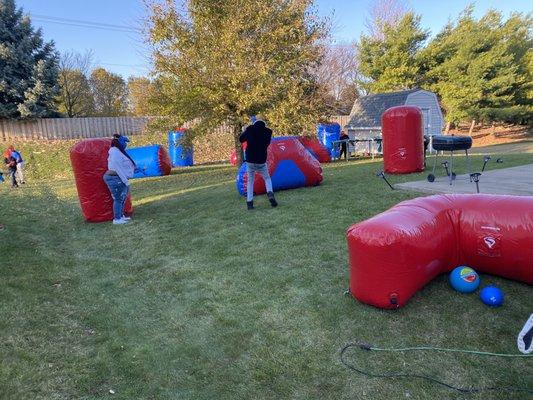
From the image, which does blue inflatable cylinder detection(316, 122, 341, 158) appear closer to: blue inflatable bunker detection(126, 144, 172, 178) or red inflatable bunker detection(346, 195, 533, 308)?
blue inflatable bunker detection(126, 144, 172, 178)

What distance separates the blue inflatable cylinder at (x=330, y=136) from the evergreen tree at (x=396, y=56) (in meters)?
10.2

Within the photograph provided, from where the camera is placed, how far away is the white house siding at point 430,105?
2088 centimetres

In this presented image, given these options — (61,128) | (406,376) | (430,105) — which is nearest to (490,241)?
(406,376)

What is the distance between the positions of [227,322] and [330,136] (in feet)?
53.3

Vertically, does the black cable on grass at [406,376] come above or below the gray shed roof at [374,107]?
below

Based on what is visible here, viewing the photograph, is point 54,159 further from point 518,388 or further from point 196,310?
point 518,388

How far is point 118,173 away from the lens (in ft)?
24.9

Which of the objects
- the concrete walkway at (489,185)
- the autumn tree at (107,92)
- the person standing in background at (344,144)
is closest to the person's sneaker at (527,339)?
the concrete walkway at (489,185)

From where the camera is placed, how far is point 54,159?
842 inches

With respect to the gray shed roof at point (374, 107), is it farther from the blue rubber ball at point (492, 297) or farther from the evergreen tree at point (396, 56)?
the blue rubber ball at point (492, 297)

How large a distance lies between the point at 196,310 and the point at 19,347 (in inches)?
60.0

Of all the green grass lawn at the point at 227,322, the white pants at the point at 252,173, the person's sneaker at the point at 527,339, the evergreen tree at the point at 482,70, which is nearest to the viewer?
the person's sneaker at the point at 527,339

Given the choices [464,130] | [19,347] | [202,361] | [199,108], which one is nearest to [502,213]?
[202,361]

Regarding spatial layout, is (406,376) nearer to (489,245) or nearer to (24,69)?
(489,245)
